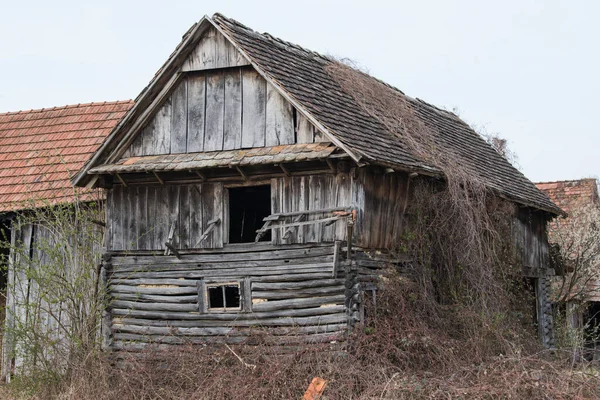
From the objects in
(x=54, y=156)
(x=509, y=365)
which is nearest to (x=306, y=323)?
(x=509, y=365)

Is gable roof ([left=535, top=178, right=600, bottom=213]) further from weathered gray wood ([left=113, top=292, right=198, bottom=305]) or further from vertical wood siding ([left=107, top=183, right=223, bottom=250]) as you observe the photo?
weathered gray wood ([left=113, top=292, right=198, bottom=305])

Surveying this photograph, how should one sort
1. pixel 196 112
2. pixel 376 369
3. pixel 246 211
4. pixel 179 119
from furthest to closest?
pixel 246 211 → pixel 179 119 → pixel 196 112 → pixel 376 369

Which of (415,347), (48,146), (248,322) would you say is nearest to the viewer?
(415,347)

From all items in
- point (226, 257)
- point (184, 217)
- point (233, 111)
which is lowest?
point (226, 257)

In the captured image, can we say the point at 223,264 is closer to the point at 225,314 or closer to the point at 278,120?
the point at 225,314

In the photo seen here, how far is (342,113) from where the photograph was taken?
1508cm

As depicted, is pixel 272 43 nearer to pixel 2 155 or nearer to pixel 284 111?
pixel 284 111

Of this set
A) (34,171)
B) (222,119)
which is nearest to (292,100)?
(222,119)

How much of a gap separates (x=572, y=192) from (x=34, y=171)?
17749 mm

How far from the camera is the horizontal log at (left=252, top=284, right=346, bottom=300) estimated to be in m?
13.5

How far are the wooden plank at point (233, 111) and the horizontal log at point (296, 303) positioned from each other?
2.76 m

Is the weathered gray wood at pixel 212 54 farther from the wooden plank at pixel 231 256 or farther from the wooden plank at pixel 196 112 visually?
the wooden plank at pixel 231 256

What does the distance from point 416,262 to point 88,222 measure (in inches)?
245

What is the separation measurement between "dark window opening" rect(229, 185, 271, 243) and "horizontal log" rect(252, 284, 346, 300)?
427cm
